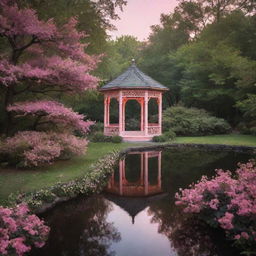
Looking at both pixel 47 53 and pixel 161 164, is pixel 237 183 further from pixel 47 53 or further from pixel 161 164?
pixel 47 53

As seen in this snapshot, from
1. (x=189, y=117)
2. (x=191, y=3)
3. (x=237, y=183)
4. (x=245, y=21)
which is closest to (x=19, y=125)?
(x=237, y=183)

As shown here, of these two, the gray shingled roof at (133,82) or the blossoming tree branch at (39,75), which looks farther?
the gray shingled roof at (133,82)

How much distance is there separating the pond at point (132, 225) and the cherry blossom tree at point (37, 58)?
9.59 ft

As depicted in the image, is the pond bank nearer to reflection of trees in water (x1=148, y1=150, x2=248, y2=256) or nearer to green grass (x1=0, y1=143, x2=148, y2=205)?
green grass (x1=0, y1=143, x2=148, y2=205)

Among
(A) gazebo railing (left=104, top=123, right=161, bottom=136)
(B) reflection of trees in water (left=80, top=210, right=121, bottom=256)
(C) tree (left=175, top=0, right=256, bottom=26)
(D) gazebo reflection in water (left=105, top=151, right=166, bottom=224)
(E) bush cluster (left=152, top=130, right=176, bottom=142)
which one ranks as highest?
(C) tree (left=175, top=0, right=256, bottom=26)

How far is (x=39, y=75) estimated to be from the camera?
8094 mm

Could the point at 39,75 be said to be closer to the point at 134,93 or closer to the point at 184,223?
the point at 184,223

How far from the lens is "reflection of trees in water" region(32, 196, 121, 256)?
459cm

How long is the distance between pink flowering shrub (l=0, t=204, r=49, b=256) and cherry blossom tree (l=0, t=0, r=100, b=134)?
422 centimetres

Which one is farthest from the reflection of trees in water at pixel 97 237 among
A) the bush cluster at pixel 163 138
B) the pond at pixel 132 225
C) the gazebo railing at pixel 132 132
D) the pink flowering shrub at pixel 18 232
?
the gazebo railing at pixel 132 132

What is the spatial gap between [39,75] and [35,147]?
1976mm

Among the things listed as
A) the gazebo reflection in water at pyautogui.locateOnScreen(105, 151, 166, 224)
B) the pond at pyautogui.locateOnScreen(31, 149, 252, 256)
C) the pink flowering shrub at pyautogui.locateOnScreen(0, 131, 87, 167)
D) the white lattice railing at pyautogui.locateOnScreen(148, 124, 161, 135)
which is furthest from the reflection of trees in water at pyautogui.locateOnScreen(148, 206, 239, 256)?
the white lattice railing at pyautogui.locateOnScreen(148, 124, 161, 135)

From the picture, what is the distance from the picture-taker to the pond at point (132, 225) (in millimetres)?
4676

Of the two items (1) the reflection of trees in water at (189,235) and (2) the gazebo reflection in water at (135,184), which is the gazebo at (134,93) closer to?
(2) the gazebo reflection in water at (135,184)
